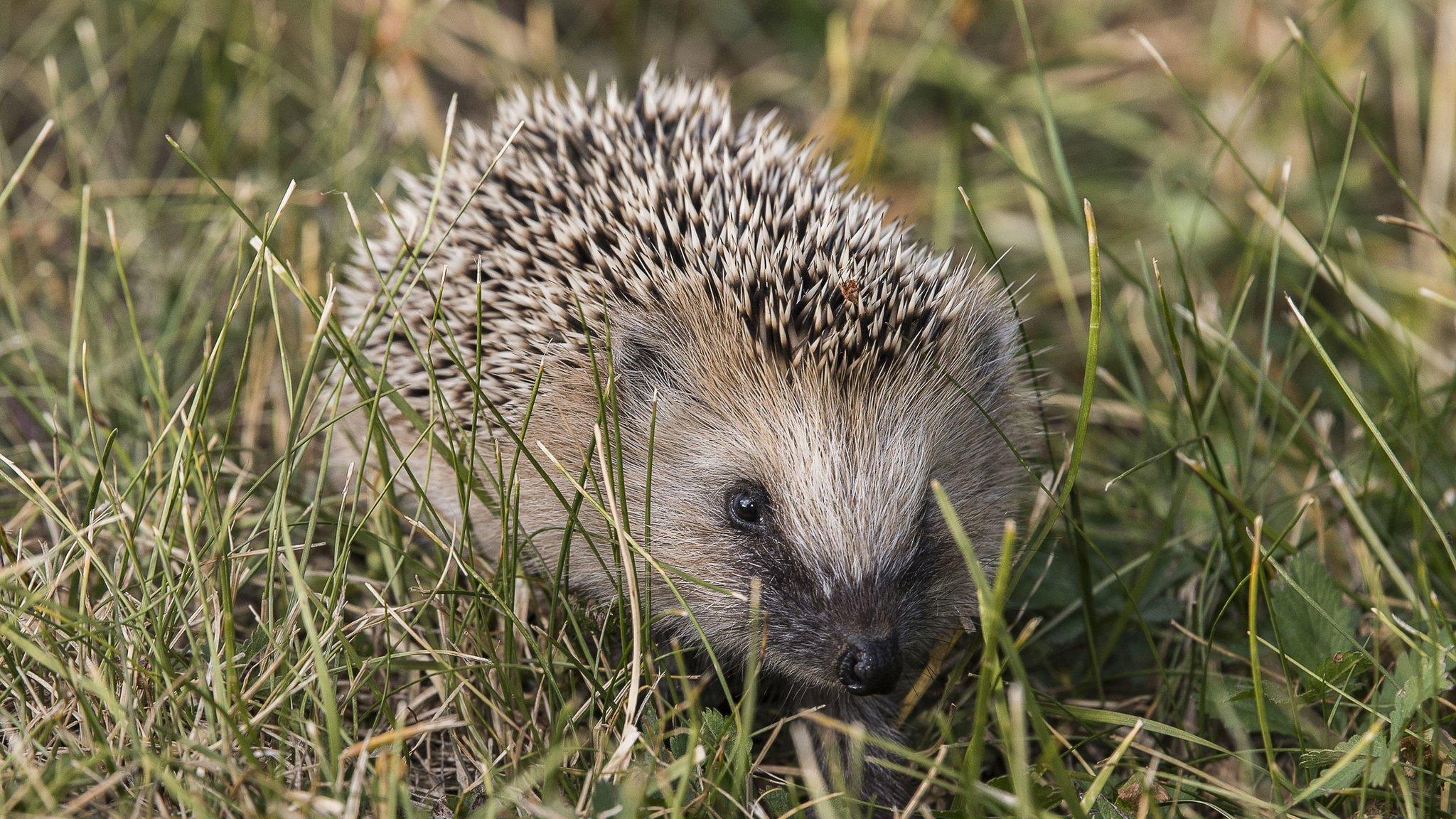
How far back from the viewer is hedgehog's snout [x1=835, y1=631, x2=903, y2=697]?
230 cm

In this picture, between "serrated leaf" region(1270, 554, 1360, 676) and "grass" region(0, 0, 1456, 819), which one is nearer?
"grass" region(0, 0, 1456, 819)

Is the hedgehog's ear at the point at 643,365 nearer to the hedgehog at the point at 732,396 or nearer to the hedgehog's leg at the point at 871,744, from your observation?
the hedgehog at the point at 732,396

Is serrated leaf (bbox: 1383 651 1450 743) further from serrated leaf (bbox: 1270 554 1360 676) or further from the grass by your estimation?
serrated leaf (bbox: 1270 554 1360 676)

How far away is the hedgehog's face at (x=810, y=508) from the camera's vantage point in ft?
7.89

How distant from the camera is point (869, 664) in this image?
2299mm

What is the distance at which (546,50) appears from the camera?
4.82m

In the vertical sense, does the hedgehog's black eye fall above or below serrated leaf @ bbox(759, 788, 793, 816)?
above

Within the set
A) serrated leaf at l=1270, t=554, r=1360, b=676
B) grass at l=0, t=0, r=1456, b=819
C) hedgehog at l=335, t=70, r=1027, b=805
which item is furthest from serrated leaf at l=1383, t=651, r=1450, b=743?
hedgehog at l=335, t=70, r=1027, b=805

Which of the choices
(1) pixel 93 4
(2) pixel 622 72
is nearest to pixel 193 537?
(1) pixel 93 4

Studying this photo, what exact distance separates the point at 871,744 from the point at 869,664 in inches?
13.4

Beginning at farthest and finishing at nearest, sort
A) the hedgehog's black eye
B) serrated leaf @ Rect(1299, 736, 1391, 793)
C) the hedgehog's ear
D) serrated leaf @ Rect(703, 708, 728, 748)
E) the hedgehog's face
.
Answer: the hedgehog's ear
the hedgehog's black eye
the hedgehog's face
serrated leaf @ Rect(703, 708, 728, 748)
serrated leaf @ Rect(1299, 736, 1391, 793)

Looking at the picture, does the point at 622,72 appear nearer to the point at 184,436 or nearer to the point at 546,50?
the point at 546,50

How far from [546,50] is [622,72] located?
1.14 feet

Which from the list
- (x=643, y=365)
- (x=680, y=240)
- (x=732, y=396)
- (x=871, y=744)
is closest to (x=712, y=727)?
(x=871, y=744)
